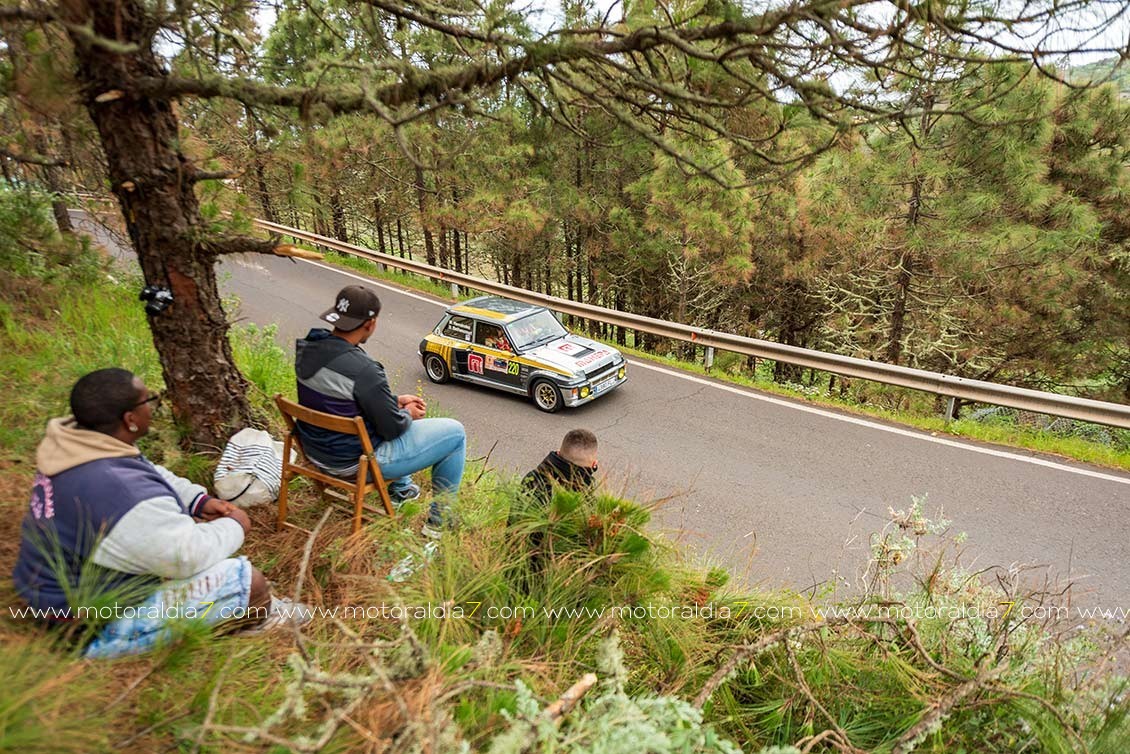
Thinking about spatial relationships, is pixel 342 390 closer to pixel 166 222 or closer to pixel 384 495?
pixel 384 495

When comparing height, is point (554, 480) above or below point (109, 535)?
below

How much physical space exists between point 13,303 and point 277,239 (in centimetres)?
488

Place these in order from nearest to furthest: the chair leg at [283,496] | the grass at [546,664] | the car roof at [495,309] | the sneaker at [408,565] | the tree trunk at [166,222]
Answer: the grass at [546,664] < the sneaker at [408,565] < the tree trunk at [166,222] < the chair leg at [283,496] < the car roof at [495,309]

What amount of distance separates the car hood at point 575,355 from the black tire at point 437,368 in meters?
1.63

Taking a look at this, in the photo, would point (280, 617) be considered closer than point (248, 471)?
Yes

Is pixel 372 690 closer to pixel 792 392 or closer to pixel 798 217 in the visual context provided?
pixel 792 392

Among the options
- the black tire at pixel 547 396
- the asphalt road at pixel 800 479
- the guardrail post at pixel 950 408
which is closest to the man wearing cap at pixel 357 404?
the asphalt road at pixel 800 479

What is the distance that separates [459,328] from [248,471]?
6.03 meters

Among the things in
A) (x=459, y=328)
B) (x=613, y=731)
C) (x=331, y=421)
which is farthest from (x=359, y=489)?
(x=459, y=328)

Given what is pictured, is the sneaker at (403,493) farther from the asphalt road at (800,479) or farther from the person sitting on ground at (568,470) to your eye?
the asphalt road at (800,479)

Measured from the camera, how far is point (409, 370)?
10.6m

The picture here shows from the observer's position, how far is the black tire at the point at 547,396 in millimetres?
8844

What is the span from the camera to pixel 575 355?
359 inches

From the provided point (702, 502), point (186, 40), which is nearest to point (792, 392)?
point (702, 502)
